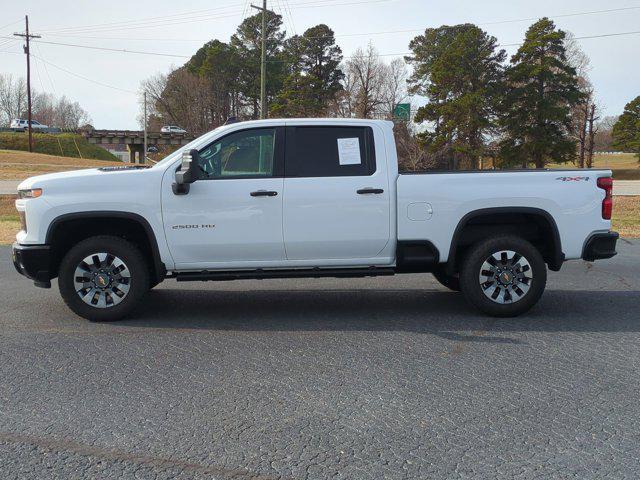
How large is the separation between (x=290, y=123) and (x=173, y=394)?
3.25m

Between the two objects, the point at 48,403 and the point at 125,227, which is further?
the point at 125,227

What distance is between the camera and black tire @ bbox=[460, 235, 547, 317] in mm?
6648

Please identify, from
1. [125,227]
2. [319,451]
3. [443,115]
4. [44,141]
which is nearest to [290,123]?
[125,227]

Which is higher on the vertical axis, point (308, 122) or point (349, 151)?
point (308, 122)

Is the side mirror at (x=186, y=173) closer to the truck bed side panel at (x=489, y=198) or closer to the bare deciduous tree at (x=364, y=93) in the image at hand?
the truck bed side panel at (x=489, y=198)

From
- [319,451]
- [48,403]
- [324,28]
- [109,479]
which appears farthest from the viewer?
[324,28]

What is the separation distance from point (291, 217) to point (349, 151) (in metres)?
0.93

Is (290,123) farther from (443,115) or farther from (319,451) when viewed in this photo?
(443,115)

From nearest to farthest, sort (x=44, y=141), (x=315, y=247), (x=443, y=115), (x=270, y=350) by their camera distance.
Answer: (x=270, y=350)
(x=315, y=247)
(x=443, y=115)
(x=44, y=141)

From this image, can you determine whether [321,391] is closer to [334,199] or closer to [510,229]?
[334,199]

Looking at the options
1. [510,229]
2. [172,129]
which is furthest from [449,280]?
[172,129]

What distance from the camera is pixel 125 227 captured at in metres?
6.70

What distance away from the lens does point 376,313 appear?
698cm

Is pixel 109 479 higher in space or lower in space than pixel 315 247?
lower
